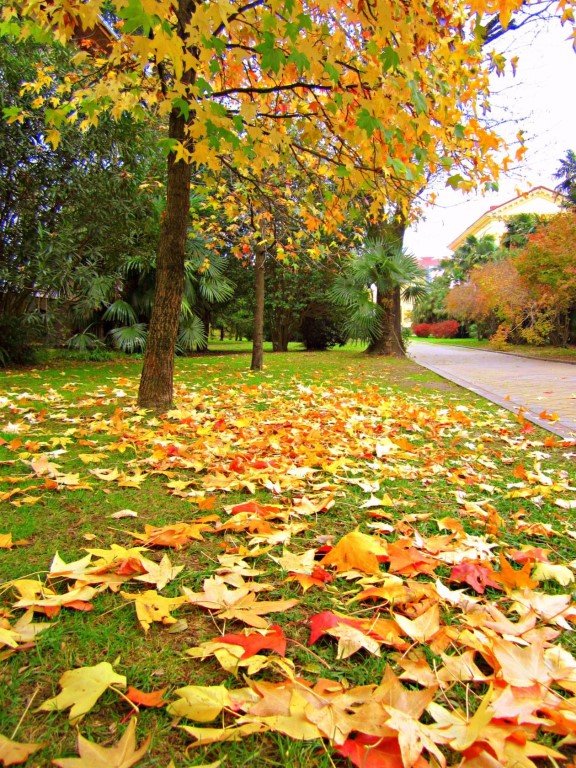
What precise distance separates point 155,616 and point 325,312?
1641 cm

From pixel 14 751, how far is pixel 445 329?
45.2m

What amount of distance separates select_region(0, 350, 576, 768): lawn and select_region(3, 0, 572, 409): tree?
6.46ft

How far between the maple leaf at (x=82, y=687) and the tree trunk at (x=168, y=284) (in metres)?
3.49

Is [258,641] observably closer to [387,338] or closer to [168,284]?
[168,284]

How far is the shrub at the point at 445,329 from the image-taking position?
42.4 m

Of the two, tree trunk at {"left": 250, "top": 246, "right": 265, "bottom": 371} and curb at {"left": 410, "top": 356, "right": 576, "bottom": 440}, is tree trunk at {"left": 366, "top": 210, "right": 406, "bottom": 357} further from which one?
curb at {"left": 410, "top": 356, "right": 576, "bottom": 440}

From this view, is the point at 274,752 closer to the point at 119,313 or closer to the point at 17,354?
the point at 17,354

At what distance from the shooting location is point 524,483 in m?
2.74

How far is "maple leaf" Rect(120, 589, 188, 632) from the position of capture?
1349 millimetres

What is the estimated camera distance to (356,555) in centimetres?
169

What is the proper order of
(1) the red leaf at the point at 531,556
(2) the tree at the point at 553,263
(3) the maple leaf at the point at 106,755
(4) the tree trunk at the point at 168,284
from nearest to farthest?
(3) the maple leaf at the point at 106,755
(1) the red leaf at the point at 531,556
(4) the tree trunk at the point at 168,284
(2) the tree at the point at 553,263

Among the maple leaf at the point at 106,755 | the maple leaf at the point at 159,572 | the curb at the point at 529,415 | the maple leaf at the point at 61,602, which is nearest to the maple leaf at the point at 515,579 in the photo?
the maple leaf at the point at 159,572

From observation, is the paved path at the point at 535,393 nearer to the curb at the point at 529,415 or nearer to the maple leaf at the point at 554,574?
the curb at the point at 529,415

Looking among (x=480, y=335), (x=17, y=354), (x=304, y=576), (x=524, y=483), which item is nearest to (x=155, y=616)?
(x=304, y=576)
